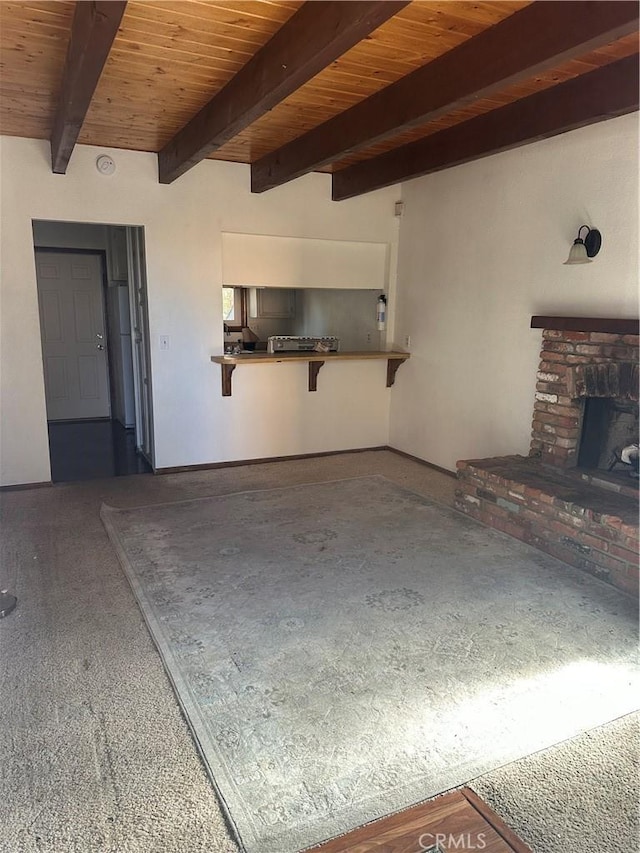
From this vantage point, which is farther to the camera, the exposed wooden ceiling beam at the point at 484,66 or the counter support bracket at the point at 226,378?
the counter support bracket at the point at 226,378

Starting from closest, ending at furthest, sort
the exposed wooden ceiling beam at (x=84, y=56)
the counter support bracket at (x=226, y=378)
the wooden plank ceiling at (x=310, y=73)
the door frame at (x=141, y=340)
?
the exposed wooden ceiling beam at (x=84, y=56) < the wooden plank ceiling at (x=310, y=73) < the door frame at (x=141, y=340) < the counter support bracket at (x=226, y=378)

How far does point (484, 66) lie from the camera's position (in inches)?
95.8

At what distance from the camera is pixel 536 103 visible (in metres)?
3.19

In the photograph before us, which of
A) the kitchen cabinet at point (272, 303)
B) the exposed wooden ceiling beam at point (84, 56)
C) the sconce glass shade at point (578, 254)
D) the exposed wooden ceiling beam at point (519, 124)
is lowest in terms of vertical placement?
the kitchen cabinet at point (272, 303)

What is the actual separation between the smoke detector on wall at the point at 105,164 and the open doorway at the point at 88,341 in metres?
1.37

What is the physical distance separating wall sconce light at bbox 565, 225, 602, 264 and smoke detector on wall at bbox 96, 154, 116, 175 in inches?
128

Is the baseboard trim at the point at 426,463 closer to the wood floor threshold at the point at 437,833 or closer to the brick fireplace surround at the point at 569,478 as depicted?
the brick fireplace surround at the point at 569,478

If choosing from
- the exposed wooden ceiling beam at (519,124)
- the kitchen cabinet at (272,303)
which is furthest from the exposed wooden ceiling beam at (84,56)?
the kitchen cabinet at (272,303)

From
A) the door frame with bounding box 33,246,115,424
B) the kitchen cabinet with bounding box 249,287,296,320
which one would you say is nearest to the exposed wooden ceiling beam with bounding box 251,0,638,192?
the kitchen cabinet with bounding box 249,287,296,320

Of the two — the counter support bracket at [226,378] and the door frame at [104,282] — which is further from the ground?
the door frame at [104,282]

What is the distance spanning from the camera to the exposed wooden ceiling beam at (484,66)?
2.02m

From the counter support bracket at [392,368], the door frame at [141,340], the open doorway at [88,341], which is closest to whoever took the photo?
the door frame at [141,340]

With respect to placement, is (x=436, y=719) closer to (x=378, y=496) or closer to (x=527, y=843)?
(x=527, y=843)

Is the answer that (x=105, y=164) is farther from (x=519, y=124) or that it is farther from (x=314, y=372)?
(x=519, y=124)
